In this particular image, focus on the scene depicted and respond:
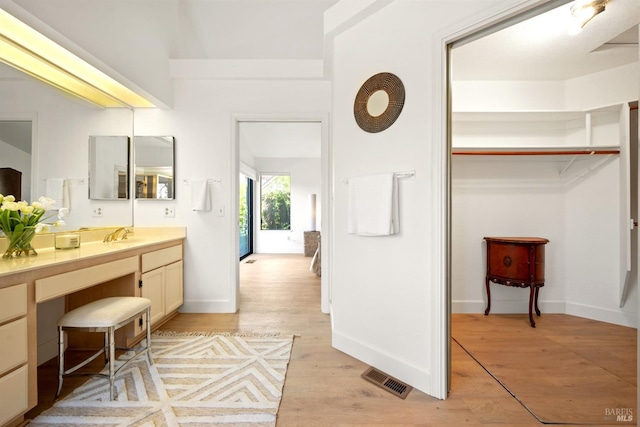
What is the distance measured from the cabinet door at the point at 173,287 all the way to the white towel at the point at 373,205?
Answer: 73.6 inches

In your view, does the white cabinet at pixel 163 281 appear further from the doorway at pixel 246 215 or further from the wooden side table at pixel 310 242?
the wooden side table at pixel 310 242

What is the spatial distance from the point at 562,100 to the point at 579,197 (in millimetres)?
998

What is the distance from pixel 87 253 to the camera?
72.4 inches

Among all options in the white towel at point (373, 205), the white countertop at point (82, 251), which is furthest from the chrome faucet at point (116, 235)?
the white towel at point (373, 205)

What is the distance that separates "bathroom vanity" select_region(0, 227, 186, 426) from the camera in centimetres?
130

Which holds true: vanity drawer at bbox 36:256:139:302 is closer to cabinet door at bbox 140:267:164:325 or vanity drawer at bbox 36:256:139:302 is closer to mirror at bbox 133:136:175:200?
cabinet door at bbox 140:267:164:325

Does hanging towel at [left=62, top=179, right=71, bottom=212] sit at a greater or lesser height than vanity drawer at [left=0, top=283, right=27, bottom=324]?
greater

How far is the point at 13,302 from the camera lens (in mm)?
1312

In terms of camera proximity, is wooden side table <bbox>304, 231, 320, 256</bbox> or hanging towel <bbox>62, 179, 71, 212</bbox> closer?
hanging towel <bbox>62, 179, 71, 212</bbox>

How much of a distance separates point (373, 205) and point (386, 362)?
107 cm

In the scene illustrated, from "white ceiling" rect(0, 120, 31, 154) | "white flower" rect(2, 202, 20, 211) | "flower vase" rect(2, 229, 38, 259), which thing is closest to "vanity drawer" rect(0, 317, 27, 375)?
"flower vase" rect(2, 229, 38, 259)

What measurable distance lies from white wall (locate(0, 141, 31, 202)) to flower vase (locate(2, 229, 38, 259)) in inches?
13.0

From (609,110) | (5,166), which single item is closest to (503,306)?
(609,110)

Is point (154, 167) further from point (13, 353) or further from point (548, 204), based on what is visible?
point (548, 204)
